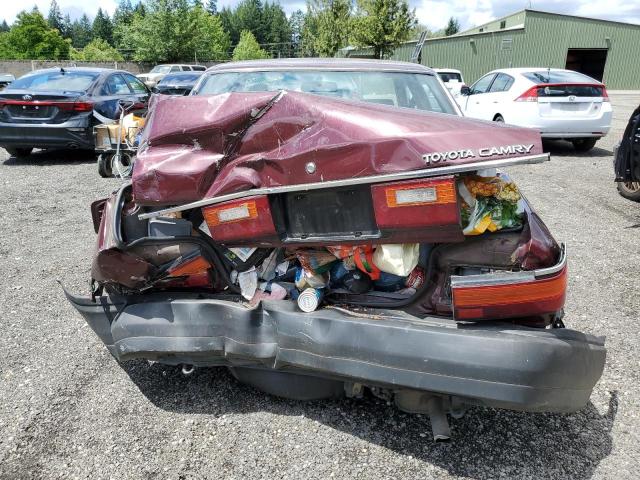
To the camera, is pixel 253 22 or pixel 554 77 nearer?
pixel 554 77

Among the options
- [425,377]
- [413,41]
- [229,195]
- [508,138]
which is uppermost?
[508,138]

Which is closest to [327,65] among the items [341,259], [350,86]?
[350,86]

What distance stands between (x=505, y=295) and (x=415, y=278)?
475mm

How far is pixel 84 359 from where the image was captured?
3.22 metres

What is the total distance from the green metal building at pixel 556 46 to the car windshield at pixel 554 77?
23455mm

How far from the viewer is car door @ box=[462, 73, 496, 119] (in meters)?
11.1

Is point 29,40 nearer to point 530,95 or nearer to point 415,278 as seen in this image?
point 530,95

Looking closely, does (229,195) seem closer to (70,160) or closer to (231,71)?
(231,71)

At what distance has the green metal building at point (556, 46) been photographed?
103ft

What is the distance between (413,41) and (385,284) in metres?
36.5

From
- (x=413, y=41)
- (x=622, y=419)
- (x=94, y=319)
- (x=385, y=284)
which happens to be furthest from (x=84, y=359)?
(x=413, y=41)

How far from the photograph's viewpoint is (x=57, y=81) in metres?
9.41

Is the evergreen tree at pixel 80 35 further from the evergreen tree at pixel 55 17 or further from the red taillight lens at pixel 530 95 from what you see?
the red taillight lens at pixel 530 95

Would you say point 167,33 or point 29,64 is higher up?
point 167,33
